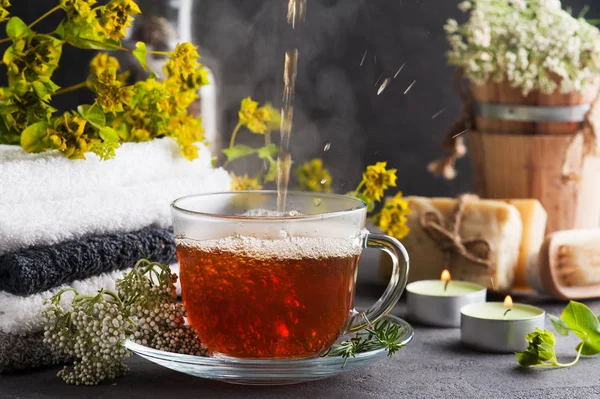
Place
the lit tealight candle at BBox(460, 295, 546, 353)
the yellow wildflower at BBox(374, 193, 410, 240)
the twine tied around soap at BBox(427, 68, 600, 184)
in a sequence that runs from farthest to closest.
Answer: the twine tied around soap at BBox(427, 68, 600, 184) → the yellow wildflower at BBox(374, 193, 410, 240) → the lit tealight candle at BBox(460, 295, 546, 353)

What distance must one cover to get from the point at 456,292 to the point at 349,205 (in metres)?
0.34

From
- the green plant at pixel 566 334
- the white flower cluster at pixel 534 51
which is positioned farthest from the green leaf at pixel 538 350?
the white flower cluster at pixel 534 51

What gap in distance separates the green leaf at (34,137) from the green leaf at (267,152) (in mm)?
478

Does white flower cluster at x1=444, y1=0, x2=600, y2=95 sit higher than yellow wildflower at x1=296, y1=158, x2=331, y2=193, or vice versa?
white flower cluster at x1=444, y1=0, x2=600, y2=95

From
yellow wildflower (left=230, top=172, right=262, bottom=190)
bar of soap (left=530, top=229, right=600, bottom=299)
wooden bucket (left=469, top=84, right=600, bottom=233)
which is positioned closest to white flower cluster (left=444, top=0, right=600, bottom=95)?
wooden bucket (left=469, top=84, right=600, bottom=233)

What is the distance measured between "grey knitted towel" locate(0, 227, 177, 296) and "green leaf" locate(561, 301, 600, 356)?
51cm

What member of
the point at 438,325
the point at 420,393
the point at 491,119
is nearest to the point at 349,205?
the point at 420,393

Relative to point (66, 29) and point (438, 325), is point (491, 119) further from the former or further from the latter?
point (66, 29)

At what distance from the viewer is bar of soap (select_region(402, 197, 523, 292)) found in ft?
4.27

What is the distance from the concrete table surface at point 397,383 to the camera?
0.85 metres

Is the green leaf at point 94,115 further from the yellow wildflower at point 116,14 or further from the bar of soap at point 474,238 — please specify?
the bar of soap at point 474,238

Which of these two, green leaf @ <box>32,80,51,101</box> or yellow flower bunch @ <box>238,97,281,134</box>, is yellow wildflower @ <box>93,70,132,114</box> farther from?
yellow flower bunch @ <box>238,97,281,134</box>

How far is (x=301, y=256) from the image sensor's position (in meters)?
0.83

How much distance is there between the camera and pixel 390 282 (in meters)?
0.91
